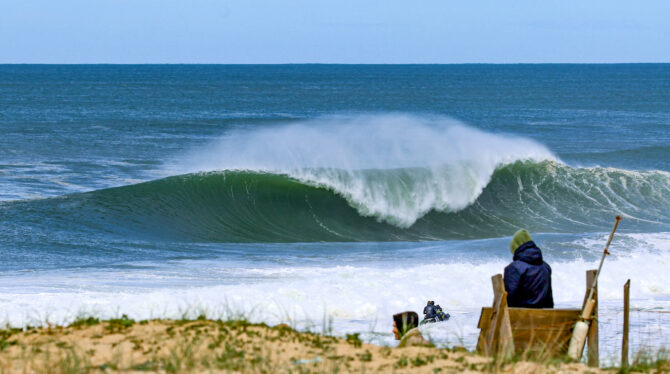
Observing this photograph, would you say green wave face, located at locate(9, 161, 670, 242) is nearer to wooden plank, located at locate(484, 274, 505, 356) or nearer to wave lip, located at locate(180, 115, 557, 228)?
wave lip, located at locate(180, 115, 557, 228)

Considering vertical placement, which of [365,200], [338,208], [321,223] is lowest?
[321,223]

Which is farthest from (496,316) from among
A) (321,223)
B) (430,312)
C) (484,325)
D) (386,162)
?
(386,162)

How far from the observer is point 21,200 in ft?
66.6

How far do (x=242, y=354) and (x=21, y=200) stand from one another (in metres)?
16.2

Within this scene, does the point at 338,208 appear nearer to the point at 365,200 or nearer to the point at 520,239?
the point at 365,200

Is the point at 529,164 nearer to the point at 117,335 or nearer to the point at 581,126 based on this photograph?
the point at 117,335

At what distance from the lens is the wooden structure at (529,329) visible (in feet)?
19.3

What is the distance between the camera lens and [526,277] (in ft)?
20.2

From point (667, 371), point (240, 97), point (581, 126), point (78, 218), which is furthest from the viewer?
point (240, 97)

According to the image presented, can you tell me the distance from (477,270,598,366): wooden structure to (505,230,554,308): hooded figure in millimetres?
178

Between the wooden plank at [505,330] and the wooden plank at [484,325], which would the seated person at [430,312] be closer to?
the wooden plank at [484,325]

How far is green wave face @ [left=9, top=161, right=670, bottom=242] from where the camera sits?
18641 millimetres

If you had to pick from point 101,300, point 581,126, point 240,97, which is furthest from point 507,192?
point 240,97

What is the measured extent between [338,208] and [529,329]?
15.1 meters
